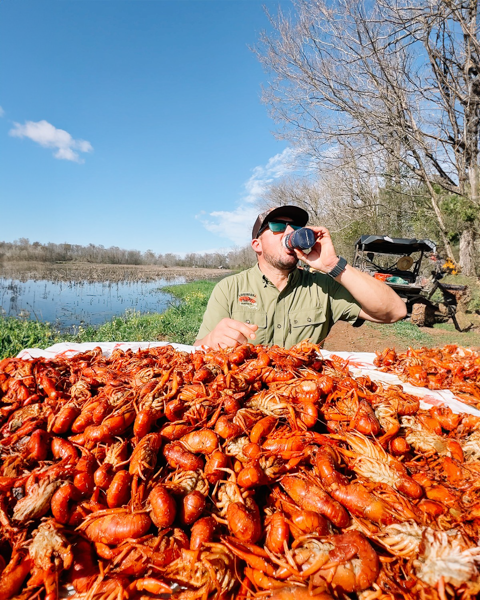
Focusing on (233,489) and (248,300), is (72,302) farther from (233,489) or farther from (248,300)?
(233,489)

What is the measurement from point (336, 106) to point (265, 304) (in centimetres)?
1426

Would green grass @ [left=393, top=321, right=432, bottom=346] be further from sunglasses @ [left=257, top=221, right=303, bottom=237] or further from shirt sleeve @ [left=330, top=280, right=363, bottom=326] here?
sunglasses @ [left=257, top=221, right=303, bottom=237]

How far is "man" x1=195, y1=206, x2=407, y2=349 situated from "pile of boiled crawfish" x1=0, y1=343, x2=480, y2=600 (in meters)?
1.94

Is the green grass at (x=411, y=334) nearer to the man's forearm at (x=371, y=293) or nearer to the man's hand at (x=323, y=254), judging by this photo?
the man's forearm at (x=371, y=293)

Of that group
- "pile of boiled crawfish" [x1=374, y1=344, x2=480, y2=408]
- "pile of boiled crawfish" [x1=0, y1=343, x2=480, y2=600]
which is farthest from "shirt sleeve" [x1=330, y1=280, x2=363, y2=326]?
"pile of boiled crawfish" [x1=0, y1=343, x2=480, y2=600]

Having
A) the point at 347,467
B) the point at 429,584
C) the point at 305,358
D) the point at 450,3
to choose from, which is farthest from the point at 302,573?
the point at 450,3

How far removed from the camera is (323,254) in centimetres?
343

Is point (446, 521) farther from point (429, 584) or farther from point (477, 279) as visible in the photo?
point (477, 279)

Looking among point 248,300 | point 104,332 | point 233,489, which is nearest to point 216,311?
point 248,300

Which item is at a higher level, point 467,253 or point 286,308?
point 467,253

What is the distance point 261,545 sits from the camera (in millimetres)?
1346

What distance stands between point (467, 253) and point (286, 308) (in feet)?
52.4

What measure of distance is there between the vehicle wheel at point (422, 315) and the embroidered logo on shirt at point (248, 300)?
1020 centimetres

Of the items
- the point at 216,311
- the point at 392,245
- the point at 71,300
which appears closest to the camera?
the point at 216,311
